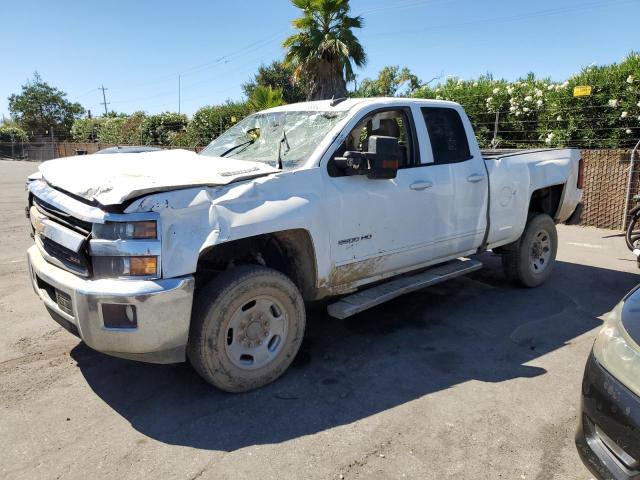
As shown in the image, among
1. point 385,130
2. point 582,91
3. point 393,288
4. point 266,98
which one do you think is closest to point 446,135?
point 385,130

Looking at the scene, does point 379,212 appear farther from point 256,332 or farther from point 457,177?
point 256,332

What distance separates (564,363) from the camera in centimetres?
407

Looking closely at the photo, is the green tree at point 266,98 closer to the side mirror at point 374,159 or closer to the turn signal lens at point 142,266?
the side mirror at point 374,159

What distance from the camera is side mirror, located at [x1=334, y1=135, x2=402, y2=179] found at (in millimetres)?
3861

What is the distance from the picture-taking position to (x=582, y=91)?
990 centimetres

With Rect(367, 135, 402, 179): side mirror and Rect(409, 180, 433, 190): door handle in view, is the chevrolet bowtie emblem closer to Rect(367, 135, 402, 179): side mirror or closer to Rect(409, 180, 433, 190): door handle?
Rect(367, 135, 402, 179): side mirror

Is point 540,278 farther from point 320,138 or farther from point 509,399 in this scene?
point 320,138

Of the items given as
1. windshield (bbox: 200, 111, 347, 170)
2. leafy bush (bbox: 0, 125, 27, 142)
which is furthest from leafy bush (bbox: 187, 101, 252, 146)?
leafy bush (bbox: 0, 125, 27, 142)

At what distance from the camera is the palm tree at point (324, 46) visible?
16750 mm

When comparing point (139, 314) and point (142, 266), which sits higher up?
point (142, 266)

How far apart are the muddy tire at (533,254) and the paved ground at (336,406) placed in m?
0.68

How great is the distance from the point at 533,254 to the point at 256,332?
12.7ft

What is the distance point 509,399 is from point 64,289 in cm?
301

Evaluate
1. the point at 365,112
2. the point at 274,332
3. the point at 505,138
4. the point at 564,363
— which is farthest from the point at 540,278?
the point at 505,138
